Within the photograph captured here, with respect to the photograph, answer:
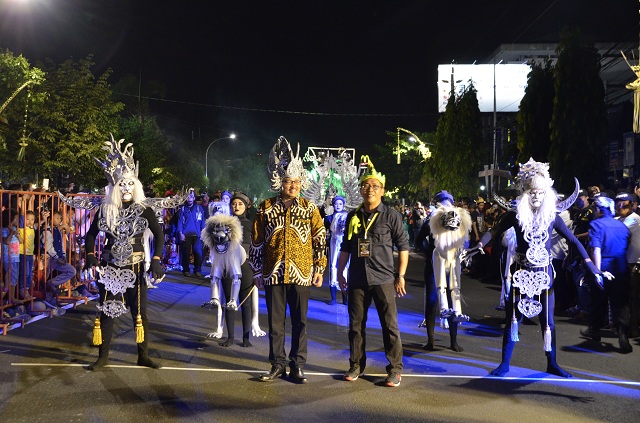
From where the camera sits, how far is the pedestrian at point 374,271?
23.9 feet

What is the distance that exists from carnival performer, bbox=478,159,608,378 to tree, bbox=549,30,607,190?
1886 centimetres

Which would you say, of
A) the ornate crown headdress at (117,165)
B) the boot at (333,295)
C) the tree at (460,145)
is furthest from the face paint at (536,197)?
the tree at (460,145)

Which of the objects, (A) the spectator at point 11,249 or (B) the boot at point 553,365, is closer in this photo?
(B) the boot at point 553,365

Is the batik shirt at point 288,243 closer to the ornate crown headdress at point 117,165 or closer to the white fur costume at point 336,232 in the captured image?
the ornate crown headdress at point 117,165

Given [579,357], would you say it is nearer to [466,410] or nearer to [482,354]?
[482,354]

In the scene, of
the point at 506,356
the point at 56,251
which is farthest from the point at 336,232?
the point at 506,356

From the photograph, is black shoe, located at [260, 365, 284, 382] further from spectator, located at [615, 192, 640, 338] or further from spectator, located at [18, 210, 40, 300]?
spectator, located at [18, 210, 40, 300]

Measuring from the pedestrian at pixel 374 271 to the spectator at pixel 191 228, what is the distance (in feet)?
34.0

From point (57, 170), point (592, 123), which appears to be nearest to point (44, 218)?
point (57, 170)

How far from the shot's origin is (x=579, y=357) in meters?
8.65

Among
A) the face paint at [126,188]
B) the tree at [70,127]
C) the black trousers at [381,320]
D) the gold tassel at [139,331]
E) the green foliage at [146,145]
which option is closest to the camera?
the black trousers at [381,320]

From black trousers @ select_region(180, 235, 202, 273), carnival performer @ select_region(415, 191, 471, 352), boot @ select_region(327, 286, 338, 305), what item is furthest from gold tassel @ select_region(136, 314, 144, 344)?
black trousers @ select_region(180, 235, 202, 273)

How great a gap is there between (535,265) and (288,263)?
264cm

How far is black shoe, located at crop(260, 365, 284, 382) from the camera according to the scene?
727cm
